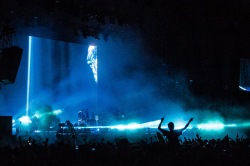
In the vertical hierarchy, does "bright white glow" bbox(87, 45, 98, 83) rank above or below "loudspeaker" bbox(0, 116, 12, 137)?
above

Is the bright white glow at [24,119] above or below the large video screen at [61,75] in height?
below

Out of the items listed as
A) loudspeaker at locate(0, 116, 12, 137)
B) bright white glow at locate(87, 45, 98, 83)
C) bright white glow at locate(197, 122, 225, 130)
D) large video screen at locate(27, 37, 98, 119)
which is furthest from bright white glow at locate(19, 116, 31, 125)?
A: bright white glow at locate(197, 122, 225, 130)

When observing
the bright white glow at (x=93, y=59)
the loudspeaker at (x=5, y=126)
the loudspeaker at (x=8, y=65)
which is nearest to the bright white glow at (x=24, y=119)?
the bright white glow at (x=93, y=59)

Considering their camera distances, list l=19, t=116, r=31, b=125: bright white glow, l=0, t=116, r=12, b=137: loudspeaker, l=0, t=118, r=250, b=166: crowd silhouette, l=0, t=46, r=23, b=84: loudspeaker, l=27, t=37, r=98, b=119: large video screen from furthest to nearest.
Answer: l=27, t=37, r=98, b=119: large video screen → l=19, t=116, r=31, b=125: bright white glow → l=0, t=116, r=12, b=137: loudspeaker → l=0, t=46, r=23, b=84: loudspeaker → l=0, t=118, r=250, b=166: crowd silhouette

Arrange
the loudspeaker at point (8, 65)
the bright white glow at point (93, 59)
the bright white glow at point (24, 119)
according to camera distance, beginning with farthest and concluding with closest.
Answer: the bright white glow at point (93, 59) → the bright white glow at point (24, 119) → the loudspeaker at point (8, 65)

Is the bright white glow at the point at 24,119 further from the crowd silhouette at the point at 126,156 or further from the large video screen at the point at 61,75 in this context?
the crowd silhouette at the point at 126,156

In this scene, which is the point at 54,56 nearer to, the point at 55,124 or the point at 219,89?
the point at 55,124

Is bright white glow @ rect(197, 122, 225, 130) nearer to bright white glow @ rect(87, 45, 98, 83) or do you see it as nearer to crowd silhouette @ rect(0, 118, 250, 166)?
bright white glow @ rect(87, 45, 98, 83)

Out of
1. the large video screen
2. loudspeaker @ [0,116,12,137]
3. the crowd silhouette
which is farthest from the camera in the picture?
the large video screen

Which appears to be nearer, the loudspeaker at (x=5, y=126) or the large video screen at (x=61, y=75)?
→ the loudspeaker at (x=5, y=126)

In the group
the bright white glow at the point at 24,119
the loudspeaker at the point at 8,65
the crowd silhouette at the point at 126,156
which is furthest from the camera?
the bright white glow at the point at 24,119

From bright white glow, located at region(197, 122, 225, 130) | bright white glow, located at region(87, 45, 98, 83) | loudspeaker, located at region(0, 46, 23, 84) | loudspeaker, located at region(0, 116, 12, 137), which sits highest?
bright white glow, located at region(87, 45, 98, 83)

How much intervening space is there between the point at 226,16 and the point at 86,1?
182 inches

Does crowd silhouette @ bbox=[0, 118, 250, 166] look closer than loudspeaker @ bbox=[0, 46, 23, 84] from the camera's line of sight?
Yes
